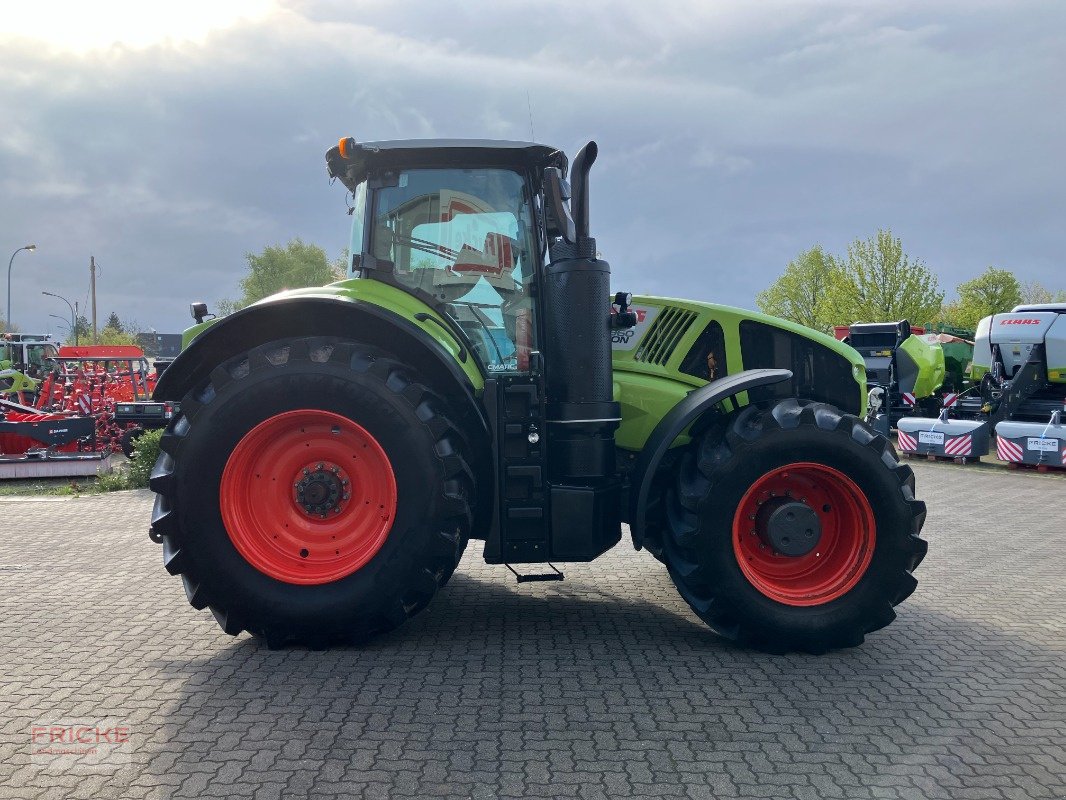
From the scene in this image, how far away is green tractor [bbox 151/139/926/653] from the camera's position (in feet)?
14.1

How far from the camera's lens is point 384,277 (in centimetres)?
484

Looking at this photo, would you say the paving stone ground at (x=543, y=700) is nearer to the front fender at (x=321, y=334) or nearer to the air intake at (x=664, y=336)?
the front fender at (x=321, y=334)

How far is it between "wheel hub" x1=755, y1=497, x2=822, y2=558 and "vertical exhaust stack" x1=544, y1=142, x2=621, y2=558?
0.85 m

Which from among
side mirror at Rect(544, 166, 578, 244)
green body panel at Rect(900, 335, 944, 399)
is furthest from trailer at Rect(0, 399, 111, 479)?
green body panel at Rect(900, 335, 944, 399)

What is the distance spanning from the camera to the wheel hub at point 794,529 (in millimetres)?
4441

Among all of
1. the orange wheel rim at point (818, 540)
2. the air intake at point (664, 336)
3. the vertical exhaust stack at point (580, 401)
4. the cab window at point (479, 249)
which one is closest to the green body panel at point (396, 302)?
the cab window at point (479, 249)

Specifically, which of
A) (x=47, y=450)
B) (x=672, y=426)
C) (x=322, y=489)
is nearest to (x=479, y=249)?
(x=672, y=426)

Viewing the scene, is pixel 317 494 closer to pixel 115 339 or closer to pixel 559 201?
pixel 559 201

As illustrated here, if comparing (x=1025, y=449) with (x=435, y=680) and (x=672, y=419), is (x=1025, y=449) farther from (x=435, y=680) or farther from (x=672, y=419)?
(x=435, y=680)

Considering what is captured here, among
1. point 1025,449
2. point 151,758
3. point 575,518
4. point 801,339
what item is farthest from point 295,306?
point 1025,449

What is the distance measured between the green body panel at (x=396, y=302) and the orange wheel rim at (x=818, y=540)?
5.21 ft

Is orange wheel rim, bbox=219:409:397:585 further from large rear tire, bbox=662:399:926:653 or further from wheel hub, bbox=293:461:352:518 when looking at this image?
large rear tire, bbox=662:399:926:653

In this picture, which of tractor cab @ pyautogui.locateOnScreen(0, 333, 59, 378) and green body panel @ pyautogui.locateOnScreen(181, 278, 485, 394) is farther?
tractor cab @ pyautogui.locateOnScreen(0, 333, 59, 378)

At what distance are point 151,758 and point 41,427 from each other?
34.8ft
